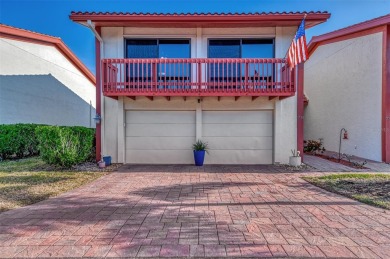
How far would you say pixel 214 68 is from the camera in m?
8.89

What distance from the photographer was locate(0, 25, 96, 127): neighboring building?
1035 centimetres

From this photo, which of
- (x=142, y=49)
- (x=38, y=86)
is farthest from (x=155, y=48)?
(x=38, y=86)

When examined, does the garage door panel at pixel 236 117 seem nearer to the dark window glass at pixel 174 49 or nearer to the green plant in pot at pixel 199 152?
the green plant in pot at pixel 199 152

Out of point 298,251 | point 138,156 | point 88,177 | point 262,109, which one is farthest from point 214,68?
point 298,251

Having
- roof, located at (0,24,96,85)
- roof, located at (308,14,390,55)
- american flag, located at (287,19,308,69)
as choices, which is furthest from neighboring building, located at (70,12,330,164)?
roof, located at (0,24,96,85)

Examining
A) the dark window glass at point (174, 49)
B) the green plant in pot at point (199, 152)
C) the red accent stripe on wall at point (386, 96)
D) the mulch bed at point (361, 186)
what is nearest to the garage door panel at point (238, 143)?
the green plant in pot at point (199, 152)

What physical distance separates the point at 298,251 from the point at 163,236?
1646 millimetres

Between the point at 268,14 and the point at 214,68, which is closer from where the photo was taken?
the point at 268,14

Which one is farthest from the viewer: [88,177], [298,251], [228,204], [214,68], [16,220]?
[214,68]

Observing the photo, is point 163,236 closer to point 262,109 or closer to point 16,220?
point 16,220

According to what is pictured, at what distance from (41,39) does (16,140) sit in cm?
535

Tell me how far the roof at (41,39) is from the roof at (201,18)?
413cm

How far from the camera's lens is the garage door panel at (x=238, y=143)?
30.9ft

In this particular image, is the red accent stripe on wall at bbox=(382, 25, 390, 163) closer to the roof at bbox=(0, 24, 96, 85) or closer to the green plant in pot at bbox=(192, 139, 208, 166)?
the green plant in pot at bbox=(192, 139, 208, 166)
